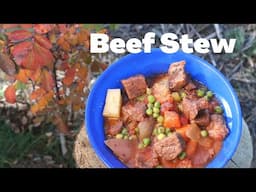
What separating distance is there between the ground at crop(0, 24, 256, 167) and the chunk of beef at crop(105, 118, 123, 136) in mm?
227

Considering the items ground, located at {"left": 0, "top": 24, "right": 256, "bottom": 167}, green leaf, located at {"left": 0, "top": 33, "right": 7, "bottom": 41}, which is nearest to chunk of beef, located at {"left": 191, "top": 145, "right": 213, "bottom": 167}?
ground, located at {"left": 0, "top": 24, "right": 256, "bottom": 167}

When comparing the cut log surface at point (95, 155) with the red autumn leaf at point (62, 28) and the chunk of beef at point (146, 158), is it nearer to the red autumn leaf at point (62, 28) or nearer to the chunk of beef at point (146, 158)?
the chunk of beef at point (146, 158)

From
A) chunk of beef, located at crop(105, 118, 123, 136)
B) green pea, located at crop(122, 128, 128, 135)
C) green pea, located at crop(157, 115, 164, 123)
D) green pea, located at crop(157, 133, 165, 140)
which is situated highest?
green pea, located at crop(157, 115, 164, 123)

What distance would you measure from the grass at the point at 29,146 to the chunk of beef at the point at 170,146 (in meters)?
0.39

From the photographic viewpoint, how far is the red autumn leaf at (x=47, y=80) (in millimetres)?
1337

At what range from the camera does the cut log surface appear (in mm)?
1326

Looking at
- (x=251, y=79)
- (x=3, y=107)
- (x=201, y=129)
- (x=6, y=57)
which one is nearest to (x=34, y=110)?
(x=3, y=107)

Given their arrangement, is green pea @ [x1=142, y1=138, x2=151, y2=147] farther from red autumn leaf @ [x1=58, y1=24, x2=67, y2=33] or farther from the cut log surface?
red autumn leaf @ [x1=58, y1=24, x2=67, y2=33]

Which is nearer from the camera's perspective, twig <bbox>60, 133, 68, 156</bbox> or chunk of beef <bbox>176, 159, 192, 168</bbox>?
chunk of beef <bbox>176, 159, 192, 168</bbox>

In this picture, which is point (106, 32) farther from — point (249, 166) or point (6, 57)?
point (249, 166)

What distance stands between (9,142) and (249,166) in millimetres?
684

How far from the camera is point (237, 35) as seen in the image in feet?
4.80

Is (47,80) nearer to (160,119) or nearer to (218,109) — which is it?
(160,119)

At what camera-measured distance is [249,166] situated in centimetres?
134
